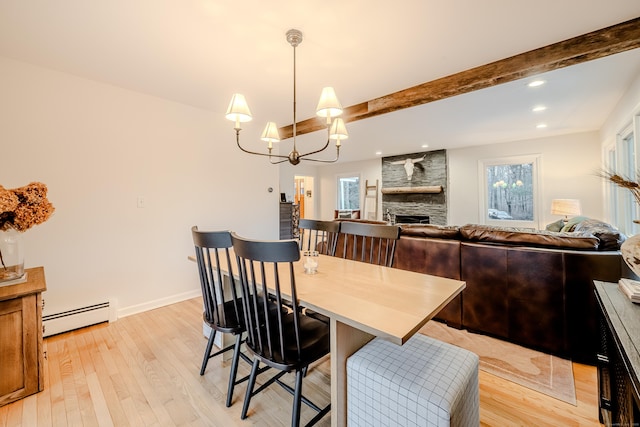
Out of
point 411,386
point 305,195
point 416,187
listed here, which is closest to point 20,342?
point 411,386

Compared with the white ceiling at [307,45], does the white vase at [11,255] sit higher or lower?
lower

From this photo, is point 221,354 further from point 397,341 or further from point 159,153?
point 159,153

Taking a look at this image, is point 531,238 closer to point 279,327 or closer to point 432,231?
point 432,231

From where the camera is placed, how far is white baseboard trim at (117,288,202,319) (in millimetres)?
2760

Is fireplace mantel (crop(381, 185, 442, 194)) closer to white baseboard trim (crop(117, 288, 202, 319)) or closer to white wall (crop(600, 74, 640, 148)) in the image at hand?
white wall (crop(600, 74, 640, 148))

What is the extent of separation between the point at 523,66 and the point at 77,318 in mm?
4512

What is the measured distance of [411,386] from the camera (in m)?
1.01

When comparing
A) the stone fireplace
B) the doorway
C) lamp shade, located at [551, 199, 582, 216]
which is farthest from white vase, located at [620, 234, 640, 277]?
the doorway

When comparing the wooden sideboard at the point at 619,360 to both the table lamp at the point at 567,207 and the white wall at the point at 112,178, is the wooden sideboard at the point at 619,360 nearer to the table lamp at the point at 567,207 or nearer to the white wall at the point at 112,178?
the white wall at the point at 112,178

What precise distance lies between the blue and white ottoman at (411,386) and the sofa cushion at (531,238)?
1.30 meters

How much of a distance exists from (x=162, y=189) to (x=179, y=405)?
2.23 meters

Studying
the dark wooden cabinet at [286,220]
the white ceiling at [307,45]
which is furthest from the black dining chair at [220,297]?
the dark wooden cabinet at [286,220]

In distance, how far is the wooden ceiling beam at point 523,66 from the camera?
1914 mm

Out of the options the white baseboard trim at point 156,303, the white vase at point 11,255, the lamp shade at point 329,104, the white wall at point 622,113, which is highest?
the white wall at point 622,113
